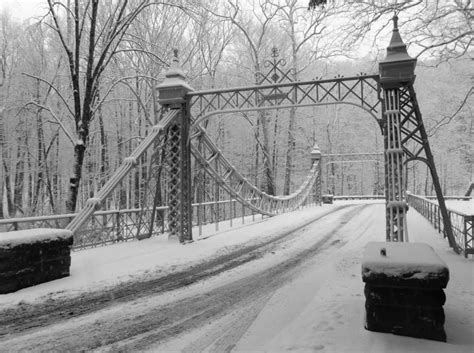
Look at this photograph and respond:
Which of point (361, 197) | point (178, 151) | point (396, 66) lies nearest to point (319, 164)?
point (361, 197)

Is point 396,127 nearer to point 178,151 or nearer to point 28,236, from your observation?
point 178,151

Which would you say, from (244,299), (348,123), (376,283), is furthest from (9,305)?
(348,123)

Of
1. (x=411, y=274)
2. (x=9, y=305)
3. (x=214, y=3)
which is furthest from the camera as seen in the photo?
(x=214, y=3)

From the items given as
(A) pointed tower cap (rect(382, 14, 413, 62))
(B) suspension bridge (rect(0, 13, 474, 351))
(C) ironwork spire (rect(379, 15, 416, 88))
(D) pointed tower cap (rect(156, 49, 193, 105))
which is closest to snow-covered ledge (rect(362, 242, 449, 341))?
(B) suspension bridge (rect(0, 13, 474, 351))

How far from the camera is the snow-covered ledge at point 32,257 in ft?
19.9

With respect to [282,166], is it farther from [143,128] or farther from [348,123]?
[143,128]

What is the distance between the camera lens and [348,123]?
40875 millimetres

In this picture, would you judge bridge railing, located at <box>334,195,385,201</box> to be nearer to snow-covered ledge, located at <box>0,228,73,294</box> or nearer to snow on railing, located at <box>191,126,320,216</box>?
snow on railing, located at <box>191,126,320,216</box>

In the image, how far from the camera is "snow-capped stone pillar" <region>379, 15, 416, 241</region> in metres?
8.30

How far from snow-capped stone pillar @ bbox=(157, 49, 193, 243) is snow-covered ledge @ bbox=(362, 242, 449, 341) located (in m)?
7.82

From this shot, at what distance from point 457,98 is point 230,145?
18.2 m

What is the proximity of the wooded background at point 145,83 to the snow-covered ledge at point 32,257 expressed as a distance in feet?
19.1

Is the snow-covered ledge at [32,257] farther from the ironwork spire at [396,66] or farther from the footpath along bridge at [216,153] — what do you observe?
the ironwork spire at [396,66]

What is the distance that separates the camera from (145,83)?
22.8 m
